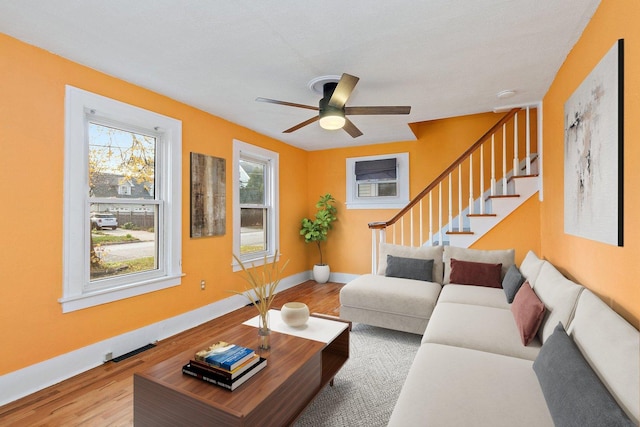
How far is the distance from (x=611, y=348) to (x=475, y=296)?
170 cm

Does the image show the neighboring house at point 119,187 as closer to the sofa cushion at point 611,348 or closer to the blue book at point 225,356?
the blue book at point 225,356

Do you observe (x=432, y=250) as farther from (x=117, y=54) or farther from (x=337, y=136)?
(x=117, y=54)

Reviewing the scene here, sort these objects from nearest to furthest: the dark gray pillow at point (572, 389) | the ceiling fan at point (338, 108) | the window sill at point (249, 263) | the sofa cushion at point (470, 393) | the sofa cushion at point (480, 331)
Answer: the dark gray pillow at point (572, 389) → the sofa cushion at point (470, 393) → the sofa cushion at point (480, 331) → the ceiling fan at point (338, 108) → the window sill at point (249, 263)

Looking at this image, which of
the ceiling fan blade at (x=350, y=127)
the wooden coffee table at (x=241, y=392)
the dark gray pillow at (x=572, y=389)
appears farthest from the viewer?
the ceiling fan blade at (x=350, y=127)

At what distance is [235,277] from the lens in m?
4.09

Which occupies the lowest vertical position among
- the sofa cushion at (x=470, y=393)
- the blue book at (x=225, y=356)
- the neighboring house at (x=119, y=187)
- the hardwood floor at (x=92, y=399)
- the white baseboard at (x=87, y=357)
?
the hardwood floor at (x=92, y=399)

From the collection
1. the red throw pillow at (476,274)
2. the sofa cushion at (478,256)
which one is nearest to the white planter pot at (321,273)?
the sofa cushion at (478,256)

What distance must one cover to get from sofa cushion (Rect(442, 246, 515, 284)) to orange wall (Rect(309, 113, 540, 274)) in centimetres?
43

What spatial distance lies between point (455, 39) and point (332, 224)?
3868mm

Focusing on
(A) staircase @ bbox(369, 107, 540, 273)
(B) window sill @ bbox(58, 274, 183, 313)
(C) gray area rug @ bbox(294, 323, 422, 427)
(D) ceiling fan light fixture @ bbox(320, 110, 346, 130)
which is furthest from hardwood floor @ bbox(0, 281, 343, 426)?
(A) staircase @ bbox(369, 107, 540, 273)

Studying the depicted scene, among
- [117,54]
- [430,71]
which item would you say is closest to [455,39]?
[430,71]

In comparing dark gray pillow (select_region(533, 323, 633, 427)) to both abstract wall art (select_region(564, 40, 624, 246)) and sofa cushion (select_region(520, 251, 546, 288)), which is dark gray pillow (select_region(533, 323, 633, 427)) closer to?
abstract wall art (select_region(564, 40, 624, 246))

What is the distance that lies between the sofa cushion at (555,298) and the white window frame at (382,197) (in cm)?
299

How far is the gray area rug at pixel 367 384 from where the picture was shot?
192 cm
